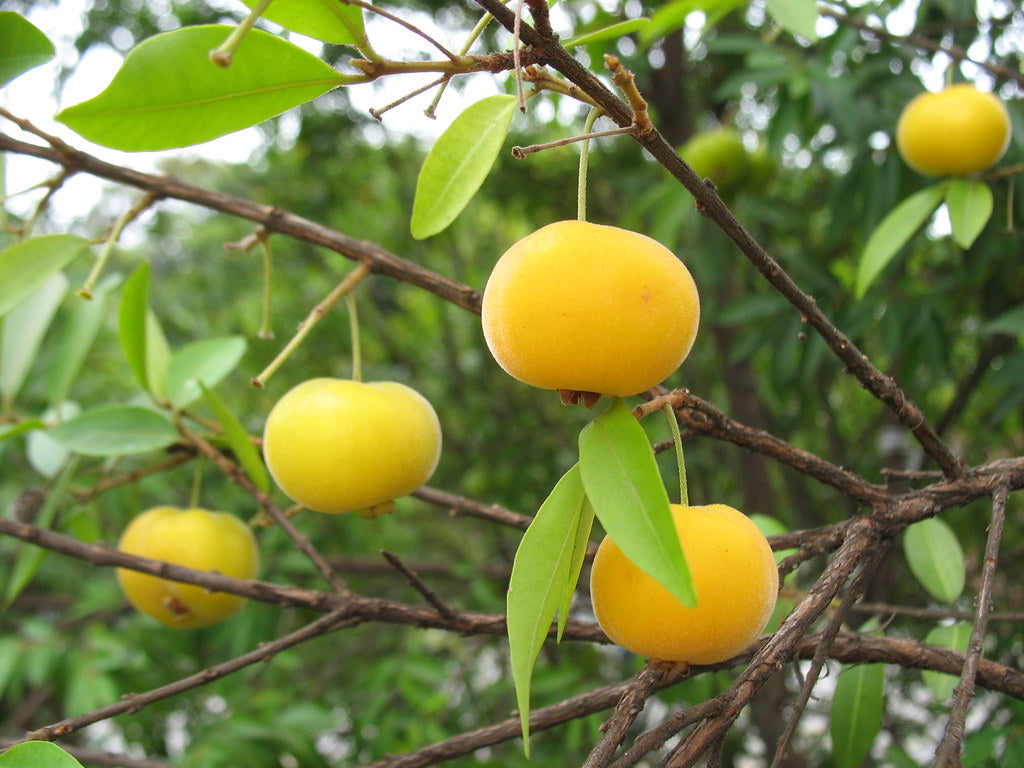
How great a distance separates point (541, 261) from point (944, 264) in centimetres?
157

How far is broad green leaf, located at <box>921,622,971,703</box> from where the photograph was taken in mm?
795

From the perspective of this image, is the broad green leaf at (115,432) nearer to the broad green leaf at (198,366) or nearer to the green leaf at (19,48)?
the broad green leaf at (198,366)

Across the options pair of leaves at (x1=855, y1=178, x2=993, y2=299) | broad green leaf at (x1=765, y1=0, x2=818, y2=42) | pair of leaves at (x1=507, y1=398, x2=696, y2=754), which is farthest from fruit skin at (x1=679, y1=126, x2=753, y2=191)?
pair of leaves at (x1=507, y1=398, x2=696, y2=754)

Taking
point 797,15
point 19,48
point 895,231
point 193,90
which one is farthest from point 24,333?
point 895,231

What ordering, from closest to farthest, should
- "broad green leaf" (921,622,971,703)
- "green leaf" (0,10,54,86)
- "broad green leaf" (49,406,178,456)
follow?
"green leaf" (0,10,54,86) < "broad green leaf" (921,622,971,703) < "broad green leaf" (49,406,178,456)

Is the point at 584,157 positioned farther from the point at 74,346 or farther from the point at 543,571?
the point at 74,346

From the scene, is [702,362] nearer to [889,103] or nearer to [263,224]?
[889,103]

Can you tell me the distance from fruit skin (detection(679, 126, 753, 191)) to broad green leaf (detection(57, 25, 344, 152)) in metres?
1.34

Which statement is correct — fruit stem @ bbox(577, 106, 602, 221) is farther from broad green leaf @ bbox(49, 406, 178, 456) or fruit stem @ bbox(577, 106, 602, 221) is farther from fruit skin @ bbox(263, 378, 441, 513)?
broad green leaf @ bbox(49, 406, 178, 456)

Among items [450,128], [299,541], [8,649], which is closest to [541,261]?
[450,128]

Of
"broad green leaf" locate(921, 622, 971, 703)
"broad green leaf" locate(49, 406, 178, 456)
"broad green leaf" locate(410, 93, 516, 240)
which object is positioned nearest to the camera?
"broad green leaf" locate(410, 93, 516, 240)

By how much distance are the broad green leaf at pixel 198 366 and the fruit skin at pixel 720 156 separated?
1.05 meters

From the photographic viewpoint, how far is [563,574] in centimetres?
49

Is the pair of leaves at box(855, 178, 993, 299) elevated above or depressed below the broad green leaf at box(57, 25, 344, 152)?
below
